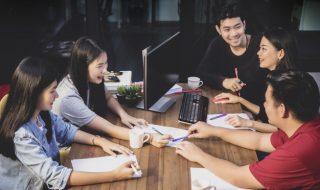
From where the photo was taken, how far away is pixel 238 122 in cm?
207

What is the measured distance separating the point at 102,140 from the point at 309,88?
0.97 m

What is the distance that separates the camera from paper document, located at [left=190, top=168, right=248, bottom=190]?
148cm

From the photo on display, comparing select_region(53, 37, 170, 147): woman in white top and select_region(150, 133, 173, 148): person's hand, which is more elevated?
select_region(53, 37, 170, 147): woman in white top

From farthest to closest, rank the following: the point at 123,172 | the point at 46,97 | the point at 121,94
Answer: the point at 121,94, the point at 46,97, the point at 123,172

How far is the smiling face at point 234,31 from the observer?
2752mm

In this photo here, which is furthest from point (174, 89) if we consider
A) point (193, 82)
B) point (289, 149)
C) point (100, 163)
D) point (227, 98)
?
point (289, 149)

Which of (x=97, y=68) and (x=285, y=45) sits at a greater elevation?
(x=285, y=45)

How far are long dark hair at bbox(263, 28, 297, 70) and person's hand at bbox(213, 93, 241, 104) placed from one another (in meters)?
0.33

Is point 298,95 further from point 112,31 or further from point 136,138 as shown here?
point 112,31

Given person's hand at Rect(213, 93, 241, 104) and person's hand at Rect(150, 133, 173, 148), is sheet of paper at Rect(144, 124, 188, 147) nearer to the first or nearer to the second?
person's hand at Rect(150, 133, 173, 148)

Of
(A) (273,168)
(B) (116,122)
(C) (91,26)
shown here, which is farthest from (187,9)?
(A) (273,168)

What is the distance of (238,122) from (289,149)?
0.63 meters

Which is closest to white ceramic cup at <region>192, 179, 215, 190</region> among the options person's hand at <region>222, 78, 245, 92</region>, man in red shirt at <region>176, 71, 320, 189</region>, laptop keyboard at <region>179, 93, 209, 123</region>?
man in red shirt at <region>176, 71, 320, 189</region>

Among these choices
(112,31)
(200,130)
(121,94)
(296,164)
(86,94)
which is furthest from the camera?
(112,31)
